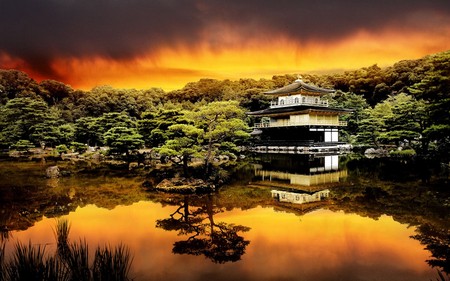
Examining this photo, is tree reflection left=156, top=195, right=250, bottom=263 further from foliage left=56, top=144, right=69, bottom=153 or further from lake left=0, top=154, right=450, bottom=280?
foliage left=56, top=144, right=69, bottom=153

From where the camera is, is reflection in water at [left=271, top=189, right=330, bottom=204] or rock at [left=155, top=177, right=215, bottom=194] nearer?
reflection in water at [left=271, top=189, right=330, bottom=204]

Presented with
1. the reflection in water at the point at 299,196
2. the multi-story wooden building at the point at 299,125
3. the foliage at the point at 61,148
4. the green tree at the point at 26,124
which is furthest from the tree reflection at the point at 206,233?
the green tree at the point at 26,124

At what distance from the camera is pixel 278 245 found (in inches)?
287

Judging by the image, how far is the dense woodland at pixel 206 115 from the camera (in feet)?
53.5

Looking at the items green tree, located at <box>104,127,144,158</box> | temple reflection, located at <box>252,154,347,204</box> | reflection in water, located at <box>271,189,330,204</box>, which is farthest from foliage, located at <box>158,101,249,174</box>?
green tree, located at <box>104,127,144,158</box>

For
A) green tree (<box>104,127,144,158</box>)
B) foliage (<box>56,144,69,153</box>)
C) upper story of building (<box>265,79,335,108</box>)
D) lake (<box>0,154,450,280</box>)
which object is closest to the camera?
lake (<box>0,154,450,280</box>)

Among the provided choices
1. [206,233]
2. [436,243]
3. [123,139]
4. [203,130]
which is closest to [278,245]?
[206,233]

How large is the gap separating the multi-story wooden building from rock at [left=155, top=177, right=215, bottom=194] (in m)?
Answer: 20.0

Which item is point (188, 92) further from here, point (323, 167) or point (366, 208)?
point (366, 208)

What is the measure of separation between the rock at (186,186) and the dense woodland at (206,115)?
1248mm

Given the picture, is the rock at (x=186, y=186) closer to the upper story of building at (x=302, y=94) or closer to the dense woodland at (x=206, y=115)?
the dense woodland at (x=206, y=115)

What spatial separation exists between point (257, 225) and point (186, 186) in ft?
16.8

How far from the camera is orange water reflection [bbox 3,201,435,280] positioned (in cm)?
585

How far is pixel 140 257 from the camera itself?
6.60m
